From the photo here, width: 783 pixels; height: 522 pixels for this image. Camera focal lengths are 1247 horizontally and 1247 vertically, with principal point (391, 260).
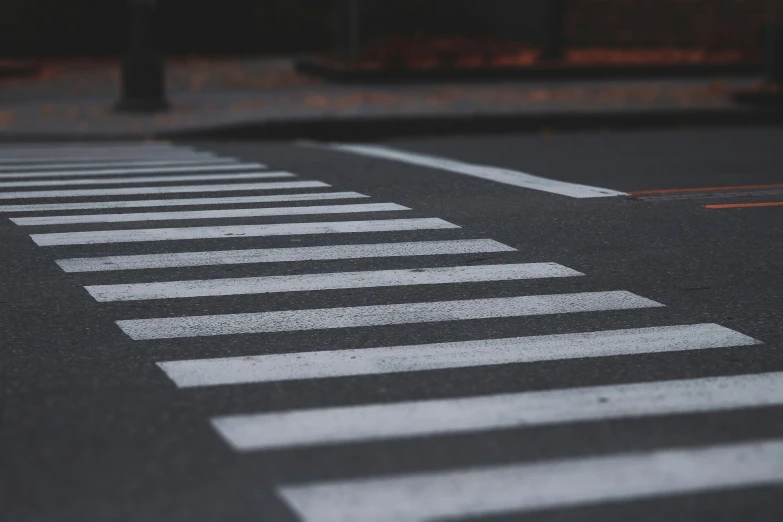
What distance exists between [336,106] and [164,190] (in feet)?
24.1

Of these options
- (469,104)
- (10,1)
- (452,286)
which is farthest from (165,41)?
(452,286)

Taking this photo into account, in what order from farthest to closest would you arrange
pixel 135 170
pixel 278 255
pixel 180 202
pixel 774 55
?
pixel 774 55 → pixel 135 170 → pixel 180 202 → pixel 278 255

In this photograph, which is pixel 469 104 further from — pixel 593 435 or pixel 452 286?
pixel 593 435

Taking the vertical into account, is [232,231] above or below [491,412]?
below

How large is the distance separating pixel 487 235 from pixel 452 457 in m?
4.12

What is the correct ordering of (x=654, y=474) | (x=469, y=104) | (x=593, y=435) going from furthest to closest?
(x=469, y=104) < (x=593, y=435) < (x=654, y=474)

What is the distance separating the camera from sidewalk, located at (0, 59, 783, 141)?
15578mm

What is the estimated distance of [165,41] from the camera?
28.0 meters

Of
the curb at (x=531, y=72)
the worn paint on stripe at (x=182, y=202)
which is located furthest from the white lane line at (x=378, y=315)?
the curb at (x=531, y=72)

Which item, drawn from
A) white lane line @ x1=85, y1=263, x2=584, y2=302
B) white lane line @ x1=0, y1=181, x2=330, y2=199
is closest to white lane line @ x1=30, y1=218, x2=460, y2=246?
white lane line @ x1=85, y1=263, x2=584, y2=302

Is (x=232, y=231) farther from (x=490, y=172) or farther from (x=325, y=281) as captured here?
(x=490, y=172)

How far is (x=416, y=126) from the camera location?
51.8 ft

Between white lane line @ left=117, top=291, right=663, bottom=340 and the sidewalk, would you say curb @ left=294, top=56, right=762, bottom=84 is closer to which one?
the sidewalk

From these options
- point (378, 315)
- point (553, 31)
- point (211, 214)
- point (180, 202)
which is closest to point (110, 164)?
point (180, 202)
